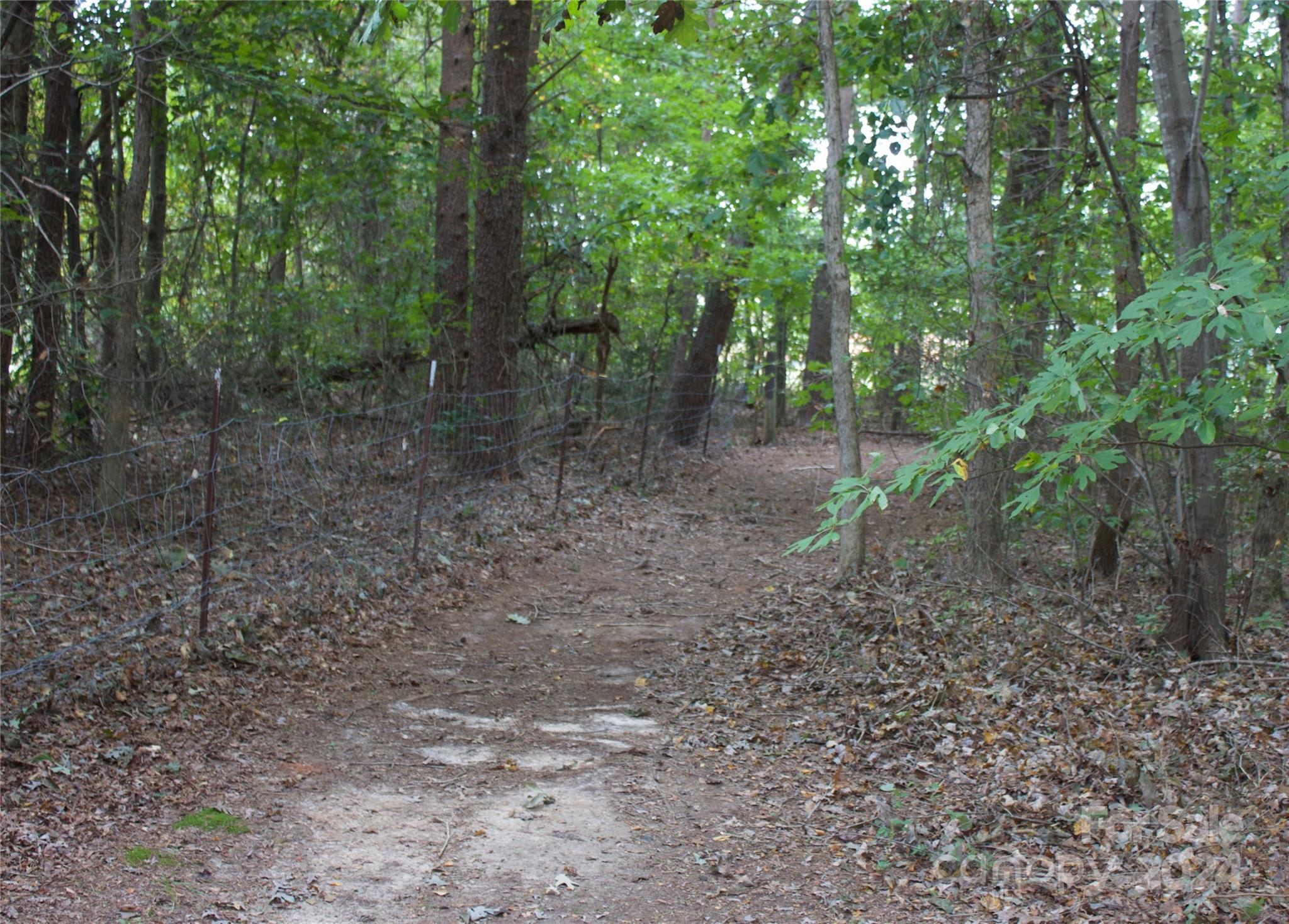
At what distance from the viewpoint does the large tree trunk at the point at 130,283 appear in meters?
8.36

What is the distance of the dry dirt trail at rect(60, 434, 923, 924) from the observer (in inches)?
159

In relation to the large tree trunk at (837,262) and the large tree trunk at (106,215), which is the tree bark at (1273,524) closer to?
the large tree trunk at (837,262)

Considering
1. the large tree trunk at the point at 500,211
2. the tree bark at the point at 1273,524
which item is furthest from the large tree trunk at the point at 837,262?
the large tree trunk at the point at 500,211

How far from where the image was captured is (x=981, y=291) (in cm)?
781

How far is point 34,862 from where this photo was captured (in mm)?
4004

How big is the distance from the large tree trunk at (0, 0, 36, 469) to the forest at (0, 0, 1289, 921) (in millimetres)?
66

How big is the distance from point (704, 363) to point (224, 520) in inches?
402

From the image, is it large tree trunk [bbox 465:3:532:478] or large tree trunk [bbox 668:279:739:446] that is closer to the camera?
large tree trunk [bbox 465:3:532:478]

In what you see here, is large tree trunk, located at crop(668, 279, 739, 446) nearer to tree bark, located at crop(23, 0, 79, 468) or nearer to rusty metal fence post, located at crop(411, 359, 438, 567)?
rusty metal fence post, located at crop(411, 359, 438, 567)

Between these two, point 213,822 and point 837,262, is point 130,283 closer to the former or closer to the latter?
point 213,822

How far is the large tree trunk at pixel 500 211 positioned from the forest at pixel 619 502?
0.06 m

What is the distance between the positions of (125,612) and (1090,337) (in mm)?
6470

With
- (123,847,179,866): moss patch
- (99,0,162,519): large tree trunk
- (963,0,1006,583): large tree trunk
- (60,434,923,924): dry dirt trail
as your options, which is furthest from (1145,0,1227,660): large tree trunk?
(99,0,162,519): large tree trunk

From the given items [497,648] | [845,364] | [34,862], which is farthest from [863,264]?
[34,862]
